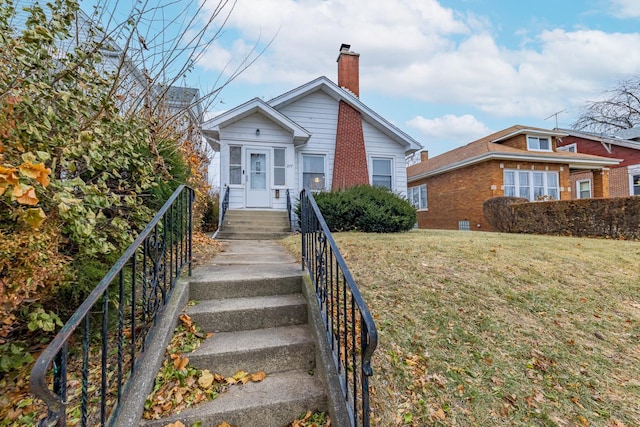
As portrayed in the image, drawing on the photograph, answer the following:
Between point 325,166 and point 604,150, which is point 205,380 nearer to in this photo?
point 325,166

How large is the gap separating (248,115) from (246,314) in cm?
800

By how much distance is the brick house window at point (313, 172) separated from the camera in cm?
1022

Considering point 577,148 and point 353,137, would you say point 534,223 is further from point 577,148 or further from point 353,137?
point 577,148

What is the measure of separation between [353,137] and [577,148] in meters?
17.0

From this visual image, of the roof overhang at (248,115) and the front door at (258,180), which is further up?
the roof overhang at (248,115)

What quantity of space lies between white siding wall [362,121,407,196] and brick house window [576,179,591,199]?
12.3 meters

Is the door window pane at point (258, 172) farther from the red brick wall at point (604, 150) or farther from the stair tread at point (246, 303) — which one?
the red brick wall at point (604, 150)

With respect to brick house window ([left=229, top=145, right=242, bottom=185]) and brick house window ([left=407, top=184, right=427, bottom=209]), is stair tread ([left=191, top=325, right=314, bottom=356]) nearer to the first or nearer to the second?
brick house window ([left=229, top=145, right=242, bottom=185])

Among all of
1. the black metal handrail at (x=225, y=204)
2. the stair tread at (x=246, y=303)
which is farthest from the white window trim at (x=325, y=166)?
the stair tread at (x=246, y=303)

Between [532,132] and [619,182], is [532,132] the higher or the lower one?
the higher one

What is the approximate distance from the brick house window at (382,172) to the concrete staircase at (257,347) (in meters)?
8.39

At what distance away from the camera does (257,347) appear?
2154 millimetres

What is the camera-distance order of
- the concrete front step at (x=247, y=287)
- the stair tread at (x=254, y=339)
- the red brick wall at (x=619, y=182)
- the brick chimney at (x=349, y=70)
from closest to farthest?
the stair tread at (x=254, y=339)
the concrete front step at (x=247, y=287)
the brick chimney at (x=349, y=70)
the red brick wall at (x=619, y=182)

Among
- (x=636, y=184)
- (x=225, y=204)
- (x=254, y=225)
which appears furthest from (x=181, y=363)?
(x=636, y=184)
